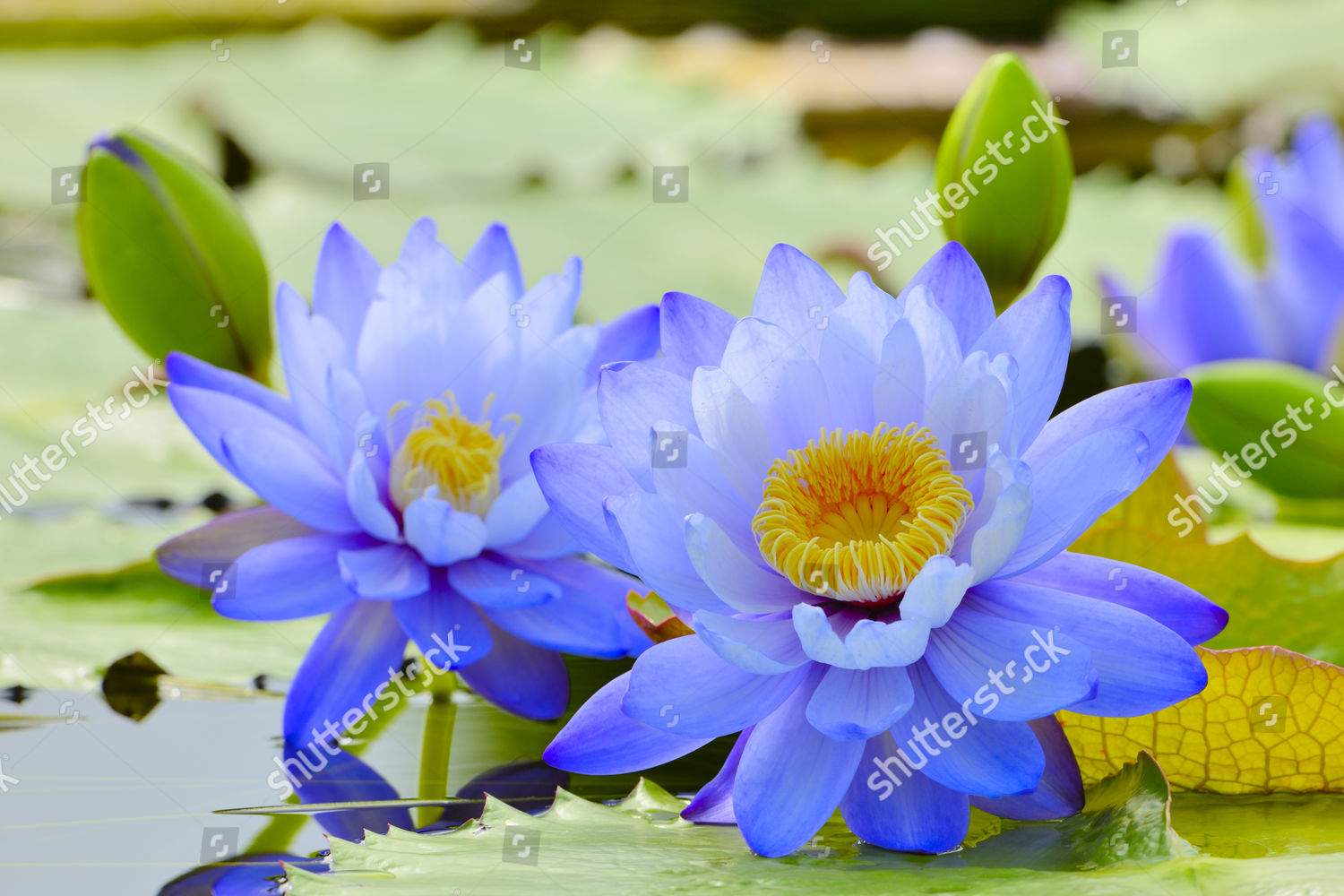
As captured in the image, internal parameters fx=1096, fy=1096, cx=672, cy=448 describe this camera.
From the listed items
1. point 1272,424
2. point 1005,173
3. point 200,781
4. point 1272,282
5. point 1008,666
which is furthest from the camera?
point 1272,282

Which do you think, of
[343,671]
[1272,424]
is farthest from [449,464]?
[1272,424]

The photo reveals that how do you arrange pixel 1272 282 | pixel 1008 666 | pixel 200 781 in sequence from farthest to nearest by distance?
1. pixel 1272 282
2. pixel 200 781
3. pixel 1008 666

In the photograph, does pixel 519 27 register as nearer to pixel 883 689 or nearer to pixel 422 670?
pixel 422 670

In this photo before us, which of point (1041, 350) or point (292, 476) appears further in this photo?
point (292, 476)

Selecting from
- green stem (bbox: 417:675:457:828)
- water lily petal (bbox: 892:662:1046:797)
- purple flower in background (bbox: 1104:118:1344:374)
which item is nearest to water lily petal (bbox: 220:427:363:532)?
green stem (bbox: 417:675:457:828)

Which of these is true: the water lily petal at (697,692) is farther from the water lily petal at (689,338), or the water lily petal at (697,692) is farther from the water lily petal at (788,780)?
the water lily petal at (689,338)

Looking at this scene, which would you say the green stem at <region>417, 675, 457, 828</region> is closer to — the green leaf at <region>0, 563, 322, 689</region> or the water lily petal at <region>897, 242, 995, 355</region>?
the green leaf at <region>0, 563, 322, 689</region>

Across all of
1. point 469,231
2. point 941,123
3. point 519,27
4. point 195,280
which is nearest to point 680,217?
point 469,231

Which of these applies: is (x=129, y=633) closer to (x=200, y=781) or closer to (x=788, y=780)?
(x=200, y=781)
